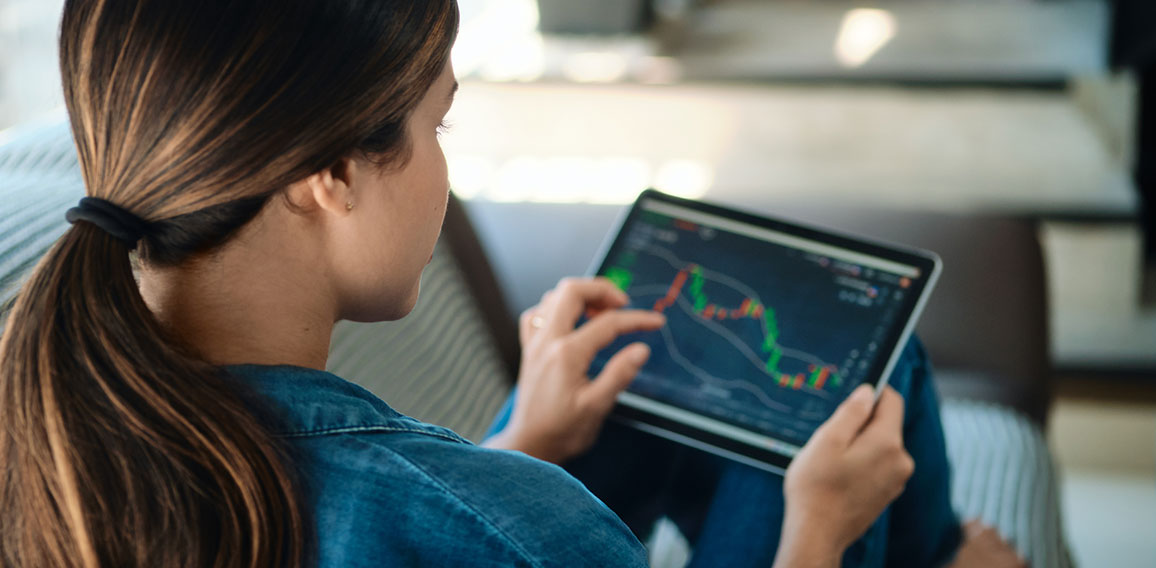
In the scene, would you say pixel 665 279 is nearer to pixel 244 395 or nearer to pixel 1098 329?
pixel 244 395

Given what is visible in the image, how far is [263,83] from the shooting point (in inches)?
20.6

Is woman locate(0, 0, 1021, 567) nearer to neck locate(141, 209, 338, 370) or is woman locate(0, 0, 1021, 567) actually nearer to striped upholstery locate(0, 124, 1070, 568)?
neck locate(141, 209, 338, 370)

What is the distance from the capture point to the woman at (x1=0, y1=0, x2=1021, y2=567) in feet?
1.72

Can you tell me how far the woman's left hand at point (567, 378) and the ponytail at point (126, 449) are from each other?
1.31ft

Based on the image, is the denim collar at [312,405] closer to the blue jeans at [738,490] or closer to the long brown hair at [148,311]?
the long brown hair at [148,311]

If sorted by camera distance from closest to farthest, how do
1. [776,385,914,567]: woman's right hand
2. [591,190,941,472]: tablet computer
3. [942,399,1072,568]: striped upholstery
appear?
[776,385,914,567]: woman's right hand, [591,190,941,472]: tablet computer, [942,399,1072,568]: striped upholstery

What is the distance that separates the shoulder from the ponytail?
0.07ft

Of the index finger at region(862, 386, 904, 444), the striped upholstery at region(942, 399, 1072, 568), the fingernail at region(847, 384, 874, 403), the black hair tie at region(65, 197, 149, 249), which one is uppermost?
the black hair tie at region(65, 197, 149, 249)

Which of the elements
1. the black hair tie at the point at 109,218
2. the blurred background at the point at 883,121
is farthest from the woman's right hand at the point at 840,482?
the blurred background at the point at 883,121

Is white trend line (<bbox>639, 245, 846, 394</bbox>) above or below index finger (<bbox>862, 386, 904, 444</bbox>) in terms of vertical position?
above

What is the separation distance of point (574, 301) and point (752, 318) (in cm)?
16

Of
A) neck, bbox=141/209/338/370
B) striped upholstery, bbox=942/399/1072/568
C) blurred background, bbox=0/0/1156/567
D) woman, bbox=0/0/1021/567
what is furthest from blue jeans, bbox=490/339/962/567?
blurred background, bbox=0/0/1156/567

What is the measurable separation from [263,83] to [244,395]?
0.16 m

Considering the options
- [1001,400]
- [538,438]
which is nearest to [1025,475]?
[1001,400]
